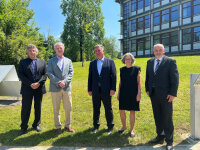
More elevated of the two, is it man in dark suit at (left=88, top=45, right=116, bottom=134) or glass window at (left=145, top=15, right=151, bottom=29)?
glass window at (left=145, top=15, right=151, bottom=29)

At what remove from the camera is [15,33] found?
14281 millimetres

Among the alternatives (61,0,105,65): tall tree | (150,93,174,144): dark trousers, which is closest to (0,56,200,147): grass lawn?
(150,93,174,144): dark trousers

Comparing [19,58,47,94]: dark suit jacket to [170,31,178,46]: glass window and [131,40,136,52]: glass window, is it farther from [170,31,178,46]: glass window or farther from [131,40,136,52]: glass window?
[131,40,136,52]: glass window

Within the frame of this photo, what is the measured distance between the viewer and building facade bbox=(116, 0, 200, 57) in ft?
89.5

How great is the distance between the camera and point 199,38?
26188 millimetres

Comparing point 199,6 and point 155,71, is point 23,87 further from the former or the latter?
point 199,6

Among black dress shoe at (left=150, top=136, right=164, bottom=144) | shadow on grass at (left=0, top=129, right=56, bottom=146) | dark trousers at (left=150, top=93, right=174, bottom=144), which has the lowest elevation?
shadow on grass at (left=0, top=129, right=56, bottom=146)

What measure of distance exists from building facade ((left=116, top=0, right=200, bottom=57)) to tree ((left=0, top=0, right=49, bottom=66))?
21.9 meters

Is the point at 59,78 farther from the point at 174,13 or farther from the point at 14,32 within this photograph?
the point at 174,13

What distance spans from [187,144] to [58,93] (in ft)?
9.92

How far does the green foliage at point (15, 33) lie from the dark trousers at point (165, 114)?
11.2m

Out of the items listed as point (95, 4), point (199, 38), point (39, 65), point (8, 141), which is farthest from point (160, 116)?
point (95, 4)

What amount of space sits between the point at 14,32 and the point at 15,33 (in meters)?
0.15

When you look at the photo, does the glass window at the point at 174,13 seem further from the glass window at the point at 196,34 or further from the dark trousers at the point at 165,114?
the dark trousers at the point at 165,114
